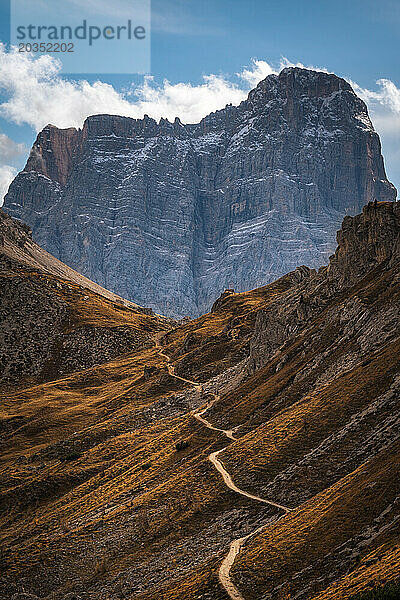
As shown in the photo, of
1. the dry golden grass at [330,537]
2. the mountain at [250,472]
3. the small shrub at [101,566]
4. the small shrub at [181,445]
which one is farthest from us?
the small shrub at [181,445]

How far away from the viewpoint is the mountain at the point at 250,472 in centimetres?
4422

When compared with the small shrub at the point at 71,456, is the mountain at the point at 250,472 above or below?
above

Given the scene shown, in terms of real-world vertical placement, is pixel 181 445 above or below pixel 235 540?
above

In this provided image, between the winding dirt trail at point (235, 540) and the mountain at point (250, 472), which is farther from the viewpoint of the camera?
the winding dirt trail at point (235, 540)

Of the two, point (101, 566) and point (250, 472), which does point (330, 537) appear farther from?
point (101, 566)

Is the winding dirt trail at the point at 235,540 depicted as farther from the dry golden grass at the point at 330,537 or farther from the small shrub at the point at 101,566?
the small shrub at the point at 101,566

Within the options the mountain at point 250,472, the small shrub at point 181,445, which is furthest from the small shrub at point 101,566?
the small shrub at point 181,445

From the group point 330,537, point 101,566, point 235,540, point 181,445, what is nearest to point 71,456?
point 181,445

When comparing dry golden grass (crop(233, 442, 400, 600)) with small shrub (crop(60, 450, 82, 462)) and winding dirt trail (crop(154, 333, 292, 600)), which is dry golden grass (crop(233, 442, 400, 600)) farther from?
small shrub (crop(60, 450, 82, 462))

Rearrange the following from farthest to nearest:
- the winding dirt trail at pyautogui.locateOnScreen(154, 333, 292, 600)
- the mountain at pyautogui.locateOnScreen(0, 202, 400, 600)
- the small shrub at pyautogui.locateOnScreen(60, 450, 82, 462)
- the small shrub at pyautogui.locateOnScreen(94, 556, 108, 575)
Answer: the small shrub at pyautogui.locateOnScreen(60, 450, 82, 462), the small shrub at pyautogui.locateOnScreen(94, 556, 108, 575), the winding dirt trail at pyautogui.locateOnScreen(154, 333, 292, 600), the mountain at pyautogui.locateOnScreen(0, 202, 400, 600)

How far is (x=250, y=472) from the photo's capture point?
63.5m

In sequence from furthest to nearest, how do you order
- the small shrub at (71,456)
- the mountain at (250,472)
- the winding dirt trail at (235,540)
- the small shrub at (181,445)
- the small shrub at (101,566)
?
the small shrub at (71,456)
the small shrub at (181,445)
the small shrub at (101,566)
the winding dirt trail at (235,540)
the mountain at (250,472)

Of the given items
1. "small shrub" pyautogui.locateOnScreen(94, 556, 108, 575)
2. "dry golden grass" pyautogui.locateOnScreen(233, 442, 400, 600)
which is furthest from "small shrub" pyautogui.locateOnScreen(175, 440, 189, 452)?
"dry golden grass" pyautogui.locateOnScreen(233, 442, 400, 600)

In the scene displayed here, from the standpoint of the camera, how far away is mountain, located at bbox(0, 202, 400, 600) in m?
44.2
